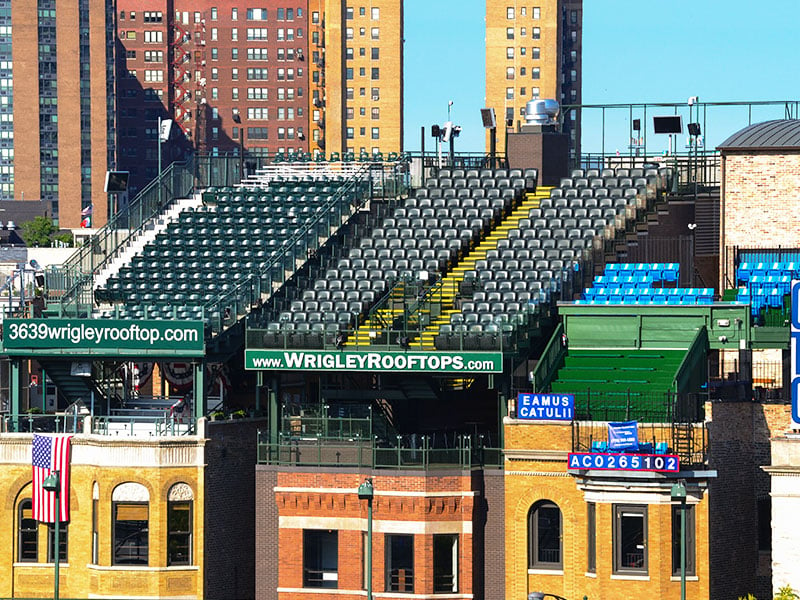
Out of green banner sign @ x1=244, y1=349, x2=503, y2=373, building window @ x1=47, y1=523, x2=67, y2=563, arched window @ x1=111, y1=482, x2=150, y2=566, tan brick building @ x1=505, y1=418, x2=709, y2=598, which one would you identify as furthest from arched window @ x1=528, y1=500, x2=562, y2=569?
building window @ x1=47, y1=523, x2=67, y2=563

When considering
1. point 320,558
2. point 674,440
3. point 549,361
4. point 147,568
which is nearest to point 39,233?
point 147,568

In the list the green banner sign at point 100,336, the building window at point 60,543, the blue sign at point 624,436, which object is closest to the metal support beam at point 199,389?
the green banner sign at point 100,336

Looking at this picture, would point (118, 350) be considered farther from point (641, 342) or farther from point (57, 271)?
point (641, 342)

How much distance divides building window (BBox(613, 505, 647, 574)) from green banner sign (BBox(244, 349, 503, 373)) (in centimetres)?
590

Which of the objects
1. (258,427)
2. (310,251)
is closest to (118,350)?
(258,427)

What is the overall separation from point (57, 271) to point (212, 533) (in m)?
13.4

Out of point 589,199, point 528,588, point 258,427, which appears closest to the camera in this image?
point 528,588

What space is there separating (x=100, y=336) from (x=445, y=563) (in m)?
12.9

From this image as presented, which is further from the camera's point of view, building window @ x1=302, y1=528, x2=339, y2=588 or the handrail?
building window @ x1=302, y1=528, x2=339, y2=588

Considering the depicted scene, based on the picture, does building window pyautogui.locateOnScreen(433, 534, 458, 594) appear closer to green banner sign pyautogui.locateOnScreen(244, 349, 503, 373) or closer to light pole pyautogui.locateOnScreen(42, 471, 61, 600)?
green banner sign pyautogui.locateOnScreen(244, 349, 503, 373)

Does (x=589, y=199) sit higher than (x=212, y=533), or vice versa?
(x=589, y=199)

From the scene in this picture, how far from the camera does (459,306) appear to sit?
64438 mm

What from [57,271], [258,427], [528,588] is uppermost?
[57,271]

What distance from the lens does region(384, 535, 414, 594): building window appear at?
5922cm
